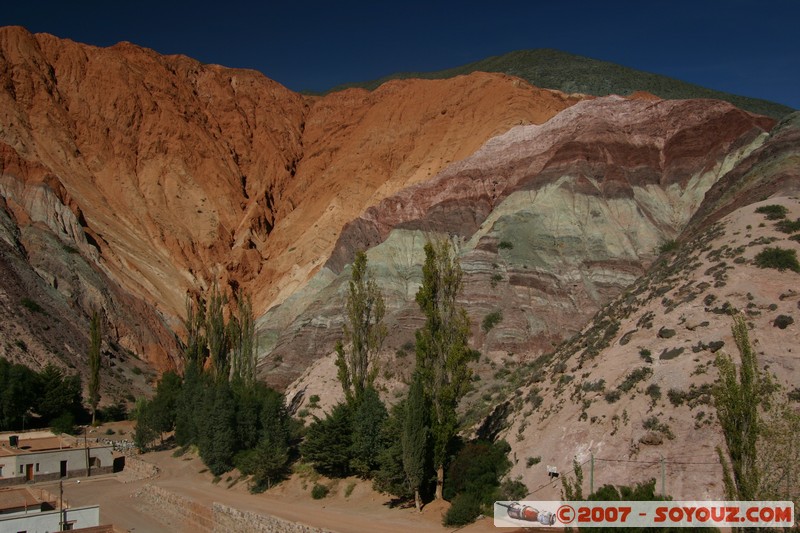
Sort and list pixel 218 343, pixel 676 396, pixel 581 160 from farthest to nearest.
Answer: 1. pixel 581 160
2. pixel 218 343
3. pixel 676 396

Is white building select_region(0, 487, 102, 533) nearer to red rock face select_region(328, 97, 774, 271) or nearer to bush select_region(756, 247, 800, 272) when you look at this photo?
bush select_region(756, 247, 800, 272)

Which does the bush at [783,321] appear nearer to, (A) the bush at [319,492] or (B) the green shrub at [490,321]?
(A) the bush at [319,492]

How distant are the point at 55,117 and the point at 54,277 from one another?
1325 inches

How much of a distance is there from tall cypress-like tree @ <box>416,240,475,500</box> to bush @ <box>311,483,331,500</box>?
618 centimetres

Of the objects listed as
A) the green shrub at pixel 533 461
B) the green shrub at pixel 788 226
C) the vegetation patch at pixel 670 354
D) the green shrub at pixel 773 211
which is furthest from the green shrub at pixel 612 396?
the green shrub at pixel 773 211

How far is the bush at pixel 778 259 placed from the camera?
102ft

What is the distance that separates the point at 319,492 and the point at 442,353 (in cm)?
832

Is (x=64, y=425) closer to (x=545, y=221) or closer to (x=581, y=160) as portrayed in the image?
(x=545, y=221)

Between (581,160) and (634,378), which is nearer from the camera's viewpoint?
(634,378)

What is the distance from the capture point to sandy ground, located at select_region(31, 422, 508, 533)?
28.0 meters

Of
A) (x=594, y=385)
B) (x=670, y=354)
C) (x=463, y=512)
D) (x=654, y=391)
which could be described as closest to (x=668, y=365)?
(x=670, y=354)

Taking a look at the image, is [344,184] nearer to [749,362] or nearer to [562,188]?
[562,188]

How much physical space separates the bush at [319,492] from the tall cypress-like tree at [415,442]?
19.3ft

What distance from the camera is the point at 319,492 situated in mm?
33531
